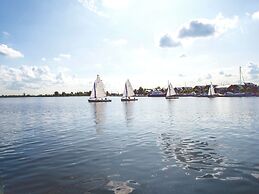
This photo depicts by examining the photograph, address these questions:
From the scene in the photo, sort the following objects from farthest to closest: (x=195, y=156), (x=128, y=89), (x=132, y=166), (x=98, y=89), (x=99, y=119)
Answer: (x=128, y=89) → (x=98, y=89) → (x=99, y=119) → (x=195, y=156) → (x=132, y=166)

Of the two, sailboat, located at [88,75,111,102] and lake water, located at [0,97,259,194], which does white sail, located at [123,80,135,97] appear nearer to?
sailboat, located at [88,75,111,102]

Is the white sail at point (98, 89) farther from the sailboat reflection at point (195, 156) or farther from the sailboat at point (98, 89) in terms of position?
the sailboat reflection at point (195, 156)

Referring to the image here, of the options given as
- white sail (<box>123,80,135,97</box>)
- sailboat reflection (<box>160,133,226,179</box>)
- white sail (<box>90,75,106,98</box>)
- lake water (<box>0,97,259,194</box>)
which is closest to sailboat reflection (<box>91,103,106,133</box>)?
lake water (<box>0,97,259,194</box>)

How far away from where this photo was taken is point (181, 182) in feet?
45.6

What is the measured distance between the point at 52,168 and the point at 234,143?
685 inches

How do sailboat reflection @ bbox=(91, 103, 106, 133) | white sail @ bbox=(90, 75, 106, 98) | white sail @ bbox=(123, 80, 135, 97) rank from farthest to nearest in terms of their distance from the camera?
white sail @ bbox=(123, 80, 135, 97), white sail @ bbox=(90, 75, 106, 98), sailboat reflection @ bbox=(91, 103, 106, 133)

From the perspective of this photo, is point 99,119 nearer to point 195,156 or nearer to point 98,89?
point 195,156

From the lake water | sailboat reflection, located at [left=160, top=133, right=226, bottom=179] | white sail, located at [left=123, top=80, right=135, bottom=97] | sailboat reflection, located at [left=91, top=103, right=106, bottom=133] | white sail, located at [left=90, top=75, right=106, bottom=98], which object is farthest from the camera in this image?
white sail, located at [left=123, top=80, right=135, bottom=97]

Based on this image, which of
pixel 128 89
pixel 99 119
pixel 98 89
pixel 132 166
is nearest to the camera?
pixel 132 166

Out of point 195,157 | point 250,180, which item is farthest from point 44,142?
point 250,180

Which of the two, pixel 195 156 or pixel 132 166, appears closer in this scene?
pixel 132 166

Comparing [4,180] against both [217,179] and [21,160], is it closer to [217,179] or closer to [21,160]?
[21,160]

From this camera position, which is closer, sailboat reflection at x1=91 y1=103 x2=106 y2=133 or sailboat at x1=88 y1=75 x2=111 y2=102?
sailboat reflection at x1=91 y1=103 x2=106 y2=133

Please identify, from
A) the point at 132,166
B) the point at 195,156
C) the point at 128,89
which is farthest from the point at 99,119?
the point at 128,89
